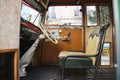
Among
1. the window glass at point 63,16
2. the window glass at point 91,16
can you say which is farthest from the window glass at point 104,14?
the window glass at point 63,16

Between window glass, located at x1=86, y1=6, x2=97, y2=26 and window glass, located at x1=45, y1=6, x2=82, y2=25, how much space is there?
220 mm

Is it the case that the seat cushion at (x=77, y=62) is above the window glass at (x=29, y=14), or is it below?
below

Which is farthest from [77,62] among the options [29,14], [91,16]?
[91,16]

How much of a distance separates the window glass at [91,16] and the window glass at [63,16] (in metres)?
0.22

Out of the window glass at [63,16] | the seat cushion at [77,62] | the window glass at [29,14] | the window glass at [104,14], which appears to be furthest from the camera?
the window glass at [63,16]

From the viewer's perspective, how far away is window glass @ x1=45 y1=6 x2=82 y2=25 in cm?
478

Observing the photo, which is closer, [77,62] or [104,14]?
[77,62]

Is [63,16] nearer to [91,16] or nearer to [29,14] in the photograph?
[91,16]

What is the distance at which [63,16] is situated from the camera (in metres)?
4.79

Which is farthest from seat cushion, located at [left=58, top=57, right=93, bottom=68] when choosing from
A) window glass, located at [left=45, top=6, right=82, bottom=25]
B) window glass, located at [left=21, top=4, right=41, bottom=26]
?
window glass, located at [left=45, top=6, right=82, bottom=25]

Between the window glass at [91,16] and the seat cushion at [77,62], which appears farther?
the window glass at [91,16]

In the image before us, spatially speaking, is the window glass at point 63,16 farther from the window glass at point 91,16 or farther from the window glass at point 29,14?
the window glass at point 29,14

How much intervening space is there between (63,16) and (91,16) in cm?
77

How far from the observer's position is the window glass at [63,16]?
188 inches
